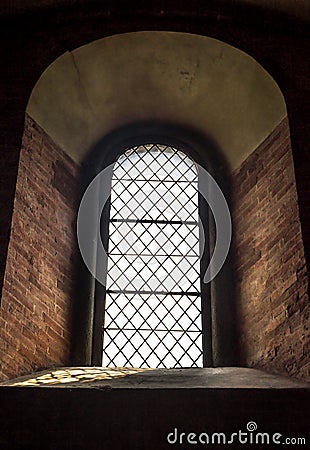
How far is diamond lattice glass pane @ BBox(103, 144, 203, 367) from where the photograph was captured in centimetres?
653

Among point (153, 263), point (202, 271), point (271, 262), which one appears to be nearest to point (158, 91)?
point (153, 263)

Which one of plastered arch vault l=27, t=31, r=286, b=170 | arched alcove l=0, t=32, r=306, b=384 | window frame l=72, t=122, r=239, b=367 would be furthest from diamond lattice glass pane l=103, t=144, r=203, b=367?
plastered arch vault l=27, t=31, r=286, b=170

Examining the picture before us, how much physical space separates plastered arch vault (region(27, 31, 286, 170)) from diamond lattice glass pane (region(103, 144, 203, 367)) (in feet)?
1.44

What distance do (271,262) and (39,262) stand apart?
6.28 ft

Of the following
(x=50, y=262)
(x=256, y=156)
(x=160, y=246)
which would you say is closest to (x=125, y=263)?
(x=160, y=246)

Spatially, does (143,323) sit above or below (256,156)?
below

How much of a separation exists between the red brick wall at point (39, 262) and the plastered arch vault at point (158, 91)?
1.18 feet

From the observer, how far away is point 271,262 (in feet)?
20.7

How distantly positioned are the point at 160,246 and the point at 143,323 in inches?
31.8

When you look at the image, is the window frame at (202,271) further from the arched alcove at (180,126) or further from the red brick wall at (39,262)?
Answer: the red brick wall at (39,262)

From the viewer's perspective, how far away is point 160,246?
7.08m

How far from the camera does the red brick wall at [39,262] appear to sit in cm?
580
